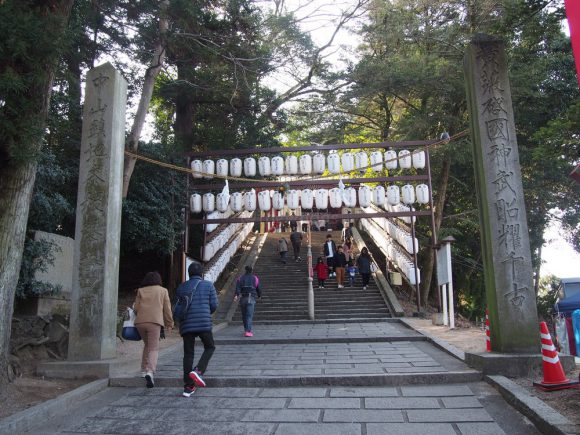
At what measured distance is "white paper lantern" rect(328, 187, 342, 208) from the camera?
15.1 meters

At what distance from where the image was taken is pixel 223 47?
43.7ft

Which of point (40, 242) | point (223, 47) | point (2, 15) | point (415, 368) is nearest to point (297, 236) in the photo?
point (223, 47)

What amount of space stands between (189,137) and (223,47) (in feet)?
16.0

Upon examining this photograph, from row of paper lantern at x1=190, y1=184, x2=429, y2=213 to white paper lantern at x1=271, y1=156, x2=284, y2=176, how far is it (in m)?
0.75

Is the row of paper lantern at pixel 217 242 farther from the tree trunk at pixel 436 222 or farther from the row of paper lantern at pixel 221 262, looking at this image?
the tree trunk at pixel 436 222

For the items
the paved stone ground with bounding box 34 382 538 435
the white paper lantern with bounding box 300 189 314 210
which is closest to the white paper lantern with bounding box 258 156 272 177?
the white paper lantern with bounding box 300 189 314 210

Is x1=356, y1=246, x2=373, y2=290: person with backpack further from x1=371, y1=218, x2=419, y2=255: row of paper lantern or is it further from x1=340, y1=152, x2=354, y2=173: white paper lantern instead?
x1=340, y1=152, x2=354, y2=173: white paper lantern

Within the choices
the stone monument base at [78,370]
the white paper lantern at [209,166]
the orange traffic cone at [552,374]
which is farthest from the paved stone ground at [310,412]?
the white paper lantern at [209,166]

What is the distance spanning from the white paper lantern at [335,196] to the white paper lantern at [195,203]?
4.49 meters

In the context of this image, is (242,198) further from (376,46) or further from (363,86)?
(376,46)

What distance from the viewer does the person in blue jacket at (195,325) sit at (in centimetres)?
568

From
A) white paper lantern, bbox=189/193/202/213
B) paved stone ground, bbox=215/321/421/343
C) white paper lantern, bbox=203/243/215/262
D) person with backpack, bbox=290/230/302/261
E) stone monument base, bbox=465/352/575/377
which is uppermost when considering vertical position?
white paper lantern, bbox=189/193/202/213

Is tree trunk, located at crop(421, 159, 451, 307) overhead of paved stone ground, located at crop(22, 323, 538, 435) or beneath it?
overhead

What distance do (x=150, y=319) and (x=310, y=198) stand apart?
997 centimetres
